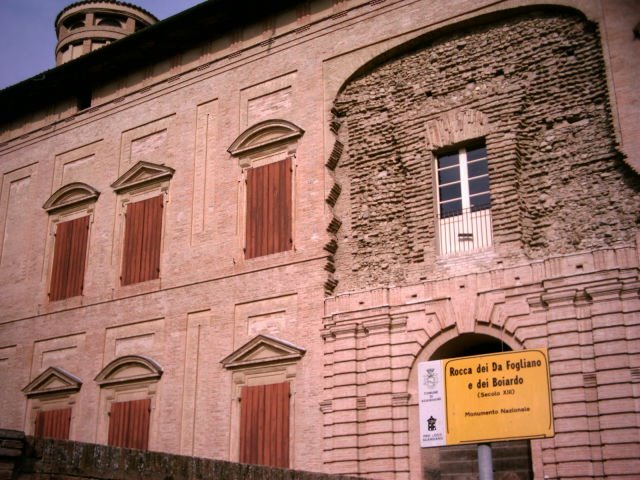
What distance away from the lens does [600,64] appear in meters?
15.0

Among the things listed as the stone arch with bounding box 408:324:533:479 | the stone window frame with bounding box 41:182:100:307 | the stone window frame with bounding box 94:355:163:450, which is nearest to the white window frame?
the stone arch with bounding box 408:324:533:479

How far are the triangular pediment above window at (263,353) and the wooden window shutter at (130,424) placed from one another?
7.82 ft

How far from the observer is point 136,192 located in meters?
21.0

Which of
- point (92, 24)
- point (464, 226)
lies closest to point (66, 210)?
point (464, 226)

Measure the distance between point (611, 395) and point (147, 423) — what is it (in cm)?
980

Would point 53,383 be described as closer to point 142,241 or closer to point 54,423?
point 54,423

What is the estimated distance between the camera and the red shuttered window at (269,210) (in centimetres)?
1784

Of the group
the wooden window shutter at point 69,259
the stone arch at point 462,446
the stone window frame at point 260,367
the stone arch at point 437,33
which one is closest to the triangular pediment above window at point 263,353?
the stone window frame at point 260,367

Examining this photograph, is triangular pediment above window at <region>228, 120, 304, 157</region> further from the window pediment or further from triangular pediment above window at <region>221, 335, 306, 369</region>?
triangular pediment above window at <region>221, 335, 306, 369</region>

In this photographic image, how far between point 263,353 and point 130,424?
149 inches

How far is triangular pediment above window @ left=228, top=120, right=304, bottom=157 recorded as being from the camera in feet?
60.3

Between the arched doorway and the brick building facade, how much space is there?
0.04 meters

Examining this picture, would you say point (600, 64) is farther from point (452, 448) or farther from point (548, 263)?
point (452, 448)

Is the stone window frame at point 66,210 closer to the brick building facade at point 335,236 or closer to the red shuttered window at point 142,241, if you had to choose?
the brick building facade at point 335,236
